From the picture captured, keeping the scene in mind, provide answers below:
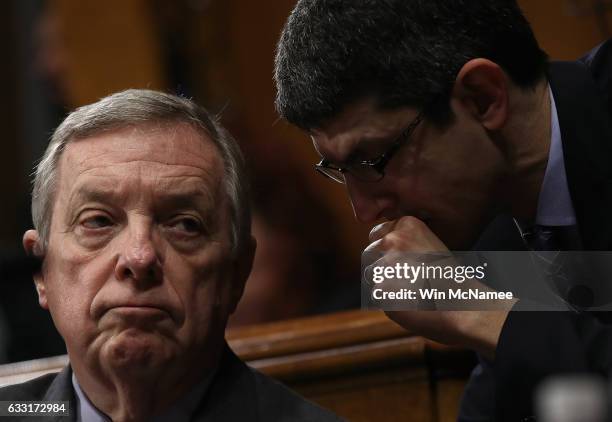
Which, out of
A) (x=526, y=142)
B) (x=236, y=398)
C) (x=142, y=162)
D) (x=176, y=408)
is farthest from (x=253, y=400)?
(x=526, y=142)

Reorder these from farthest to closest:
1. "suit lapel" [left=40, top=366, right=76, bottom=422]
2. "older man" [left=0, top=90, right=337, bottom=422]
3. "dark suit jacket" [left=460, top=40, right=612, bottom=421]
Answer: "suit lapel" [left=40, top=366, right=76, bottom=422]
"older man" [left=0, top=90, right=337, bottom=422]
"dark suit jacket" [left=460, top=40, right=612, bottom=421]

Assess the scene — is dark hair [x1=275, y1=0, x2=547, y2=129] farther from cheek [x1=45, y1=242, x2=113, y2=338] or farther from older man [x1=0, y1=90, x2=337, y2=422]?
cheek [x1=45, y1=242, x2=113, y2=338]

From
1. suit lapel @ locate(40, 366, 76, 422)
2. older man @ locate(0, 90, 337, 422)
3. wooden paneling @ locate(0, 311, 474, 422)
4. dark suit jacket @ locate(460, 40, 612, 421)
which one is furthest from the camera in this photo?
wooden paneling @ locate(0, 311, 474, 422)

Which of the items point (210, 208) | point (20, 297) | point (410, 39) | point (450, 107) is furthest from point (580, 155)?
point (20, 297)

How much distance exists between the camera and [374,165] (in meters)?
2.02

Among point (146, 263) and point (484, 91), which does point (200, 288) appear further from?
point (484, 91)

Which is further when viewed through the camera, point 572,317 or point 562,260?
point 562,260

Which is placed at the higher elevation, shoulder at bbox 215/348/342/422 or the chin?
the chin

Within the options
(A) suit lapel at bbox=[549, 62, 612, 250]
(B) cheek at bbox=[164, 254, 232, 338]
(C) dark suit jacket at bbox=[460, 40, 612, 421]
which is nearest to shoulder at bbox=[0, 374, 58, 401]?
(B) cheek at bbox=[164, 254, 232, 338]

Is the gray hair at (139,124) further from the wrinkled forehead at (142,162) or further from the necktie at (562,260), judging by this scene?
the necktie at (562,260)

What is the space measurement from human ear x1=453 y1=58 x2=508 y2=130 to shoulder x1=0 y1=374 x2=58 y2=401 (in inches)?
39.3

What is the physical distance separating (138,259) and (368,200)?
1.56 ft

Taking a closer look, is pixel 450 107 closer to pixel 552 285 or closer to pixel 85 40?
pixel 552 285

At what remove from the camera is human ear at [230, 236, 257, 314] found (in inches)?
82.0
